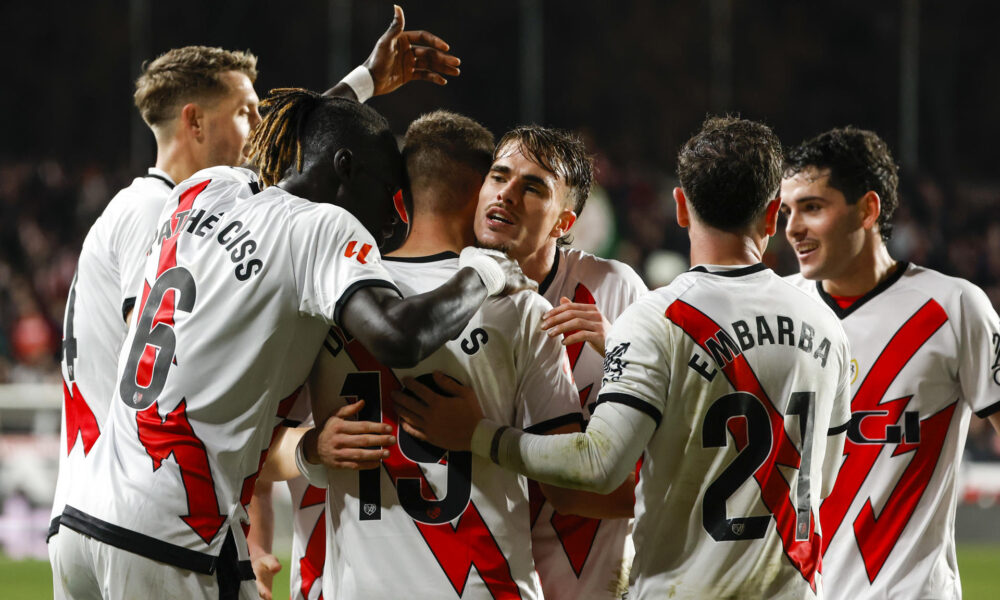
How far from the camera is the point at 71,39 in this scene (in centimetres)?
1656

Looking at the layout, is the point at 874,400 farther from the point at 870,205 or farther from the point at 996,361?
the point at 870,205

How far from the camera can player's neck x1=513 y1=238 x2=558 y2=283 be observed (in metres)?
3.86

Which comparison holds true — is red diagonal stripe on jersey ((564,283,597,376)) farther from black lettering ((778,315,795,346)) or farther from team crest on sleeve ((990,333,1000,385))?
team crest on sleeve ((990,333,1000,385))

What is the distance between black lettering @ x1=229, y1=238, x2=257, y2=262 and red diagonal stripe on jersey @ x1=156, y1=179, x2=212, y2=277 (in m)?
0.23

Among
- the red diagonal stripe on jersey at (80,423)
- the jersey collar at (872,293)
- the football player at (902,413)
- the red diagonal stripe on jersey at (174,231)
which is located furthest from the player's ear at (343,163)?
the jersey collar at (872,293)

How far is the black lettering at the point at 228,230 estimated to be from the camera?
10.3 feet

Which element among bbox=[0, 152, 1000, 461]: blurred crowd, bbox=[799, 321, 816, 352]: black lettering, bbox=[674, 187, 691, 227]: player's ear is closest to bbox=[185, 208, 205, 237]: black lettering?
bbox=[674, 187, 691, 227]: player's ear

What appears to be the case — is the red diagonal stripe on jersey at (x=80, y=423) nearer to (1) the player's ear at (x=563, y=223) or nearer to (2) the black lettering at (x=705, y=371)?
(1) the player's ear at (x=563, y=223)

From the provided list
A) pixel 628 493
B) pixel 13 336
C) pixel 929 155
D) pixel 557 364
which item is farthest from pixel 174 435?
pixel 929 155

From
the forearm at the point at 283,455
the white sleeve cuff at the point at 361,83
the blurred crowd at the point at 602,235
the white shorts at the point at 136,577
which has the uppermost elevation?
the white sleeve cuff at the point at 361,83

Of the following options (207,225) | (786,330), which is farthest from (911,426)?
(207,225)

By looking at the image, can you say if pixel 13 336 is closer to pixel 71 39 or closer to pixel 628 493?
pixel 71 39

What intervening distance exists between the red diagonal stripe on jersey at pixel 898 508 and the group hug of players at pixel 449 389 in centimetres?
68

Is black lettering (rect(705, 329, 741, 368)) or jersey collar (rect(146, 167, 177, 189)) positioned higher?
jersey collar (rect(146, 167, 177, 189))
